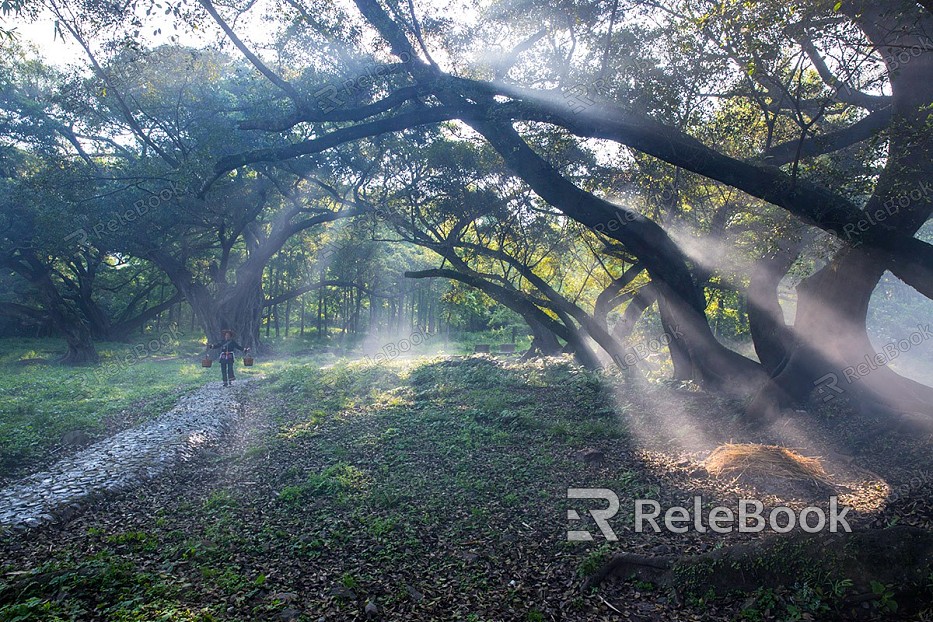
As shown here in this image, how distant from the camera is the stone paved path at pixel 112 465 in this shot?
253 inches

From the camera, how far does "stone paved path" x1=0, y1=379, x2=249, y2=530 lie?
21.0 ft

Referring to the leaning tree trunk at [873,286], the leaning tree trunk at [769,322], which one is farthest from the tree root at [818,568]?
the leaning tree trunk at [769,322]

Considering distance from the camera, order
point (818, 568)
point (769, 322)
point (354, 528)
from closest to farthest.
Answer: point (818, 568) → point (354, 528) → point (769, 322)

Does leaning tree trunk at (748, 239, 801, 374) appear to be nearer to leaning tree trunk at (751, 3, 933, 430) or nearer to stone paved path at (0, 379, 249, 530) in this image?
leaning tree trunk at (751, 3, 933, 430)

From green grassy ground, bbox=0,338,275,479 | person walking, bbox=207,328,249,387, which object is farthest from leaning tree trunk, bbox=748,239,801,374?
person walking, bbox=207,328,249,387

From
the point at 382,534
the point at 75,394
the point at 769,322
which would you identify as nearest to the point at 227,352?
the point at 75,394

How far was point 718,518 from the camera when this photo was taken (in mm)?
5719

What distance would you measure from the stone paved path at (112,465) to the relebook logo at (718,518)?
5.91m

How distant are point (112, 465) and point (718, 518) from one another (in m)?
8.21

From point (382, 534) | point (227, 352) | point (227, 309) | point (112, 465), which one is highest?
point (227, 309)

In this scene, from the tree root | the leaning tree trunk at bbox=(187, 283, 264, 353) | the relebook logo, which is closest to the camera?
the tree root

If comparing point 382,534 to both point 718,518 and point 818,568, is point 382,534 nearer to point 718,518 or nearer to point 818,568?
point 718,518

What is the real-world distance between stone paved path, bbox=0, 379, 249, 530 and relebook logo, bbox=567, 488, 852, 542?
5.91 metres

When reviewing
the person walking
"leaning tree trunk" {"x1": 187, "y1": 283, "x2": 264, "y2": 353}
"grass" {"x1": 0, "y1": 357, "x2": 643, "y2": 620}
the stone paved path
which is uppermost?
"leaning tree trunk" {"x1": 187, "y1": 283, "x2": 264, "y2": 353}
